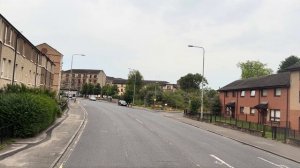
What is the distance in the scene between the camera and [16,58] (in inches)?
1405

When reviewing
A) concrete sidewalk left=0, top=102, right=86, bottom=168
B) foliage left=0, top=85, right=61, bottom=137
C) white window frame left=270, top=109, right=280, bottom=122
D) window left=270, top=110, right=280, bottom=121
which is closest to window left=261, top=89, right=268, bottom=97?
white window frame left=270, top=109, right=280, bottom=122

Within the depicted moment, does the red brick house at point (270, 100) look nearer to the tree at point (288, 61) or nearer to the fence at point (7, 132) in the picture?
the fence at point (7, 132)

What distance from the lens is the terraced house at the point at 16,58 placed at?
31047mm

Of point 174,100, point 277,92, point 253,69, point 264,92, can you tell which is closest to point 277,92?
point 277,92

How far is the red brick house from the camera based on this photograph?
136 feet

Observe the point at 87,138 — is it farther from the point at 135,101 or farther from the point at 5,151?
the point at 135,101

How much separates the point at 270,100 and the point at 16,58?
28784 mm

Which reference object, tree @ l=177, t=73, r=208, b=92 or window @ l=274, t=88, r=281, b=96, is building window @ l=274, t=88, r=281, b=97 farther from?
tree @ l=177, t=73, r=208, b=92

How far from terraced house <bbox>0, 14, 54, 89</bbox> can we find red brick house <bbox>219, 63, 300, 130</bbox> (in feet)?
80.6

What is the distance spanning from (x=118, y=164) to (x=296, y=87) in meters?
30.0

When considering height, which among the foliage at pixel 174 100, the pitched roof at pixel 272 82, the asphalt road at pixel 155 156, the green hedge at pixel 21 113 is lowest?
the asphalt road at pixel 155 156

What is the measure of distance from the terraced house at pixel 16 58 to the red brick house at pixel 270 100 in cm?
2457

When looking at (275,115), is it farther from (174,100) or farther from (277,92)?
(174,100)

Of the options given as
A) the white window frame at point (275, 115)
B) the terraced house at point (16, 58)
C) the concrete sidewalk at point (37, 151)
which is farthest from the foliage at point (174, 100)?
the concrete sidewalk at point (37, 151)
